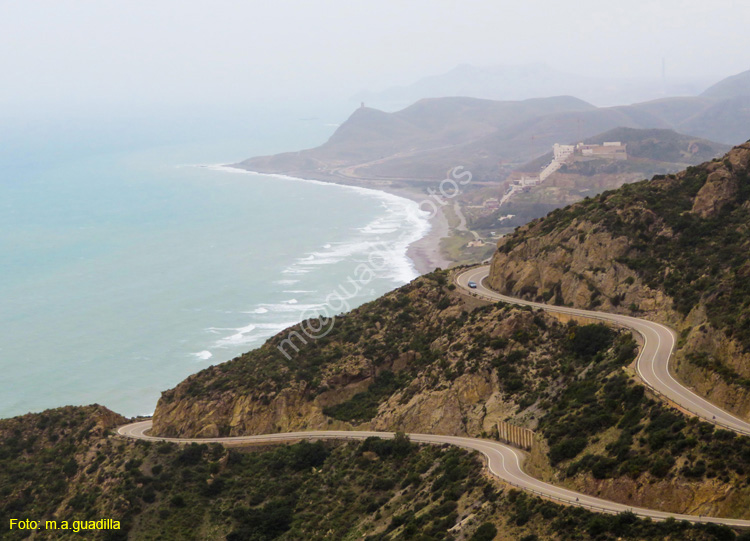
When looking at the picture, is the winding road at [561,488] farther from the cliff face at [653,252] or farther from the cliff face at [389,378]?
the cliff face at [389,378]

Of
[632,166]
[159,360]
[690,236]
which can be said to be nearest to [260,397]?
[690,236]

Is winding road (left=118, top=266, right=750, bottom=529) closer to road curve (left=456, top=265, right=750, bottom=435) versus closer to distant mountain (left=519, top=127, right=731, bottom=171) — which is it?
road curve (left=456, top=265, right=750, bottom=435)

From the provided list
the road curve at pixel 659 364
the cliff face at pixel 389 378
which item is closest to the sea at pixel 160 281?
the cliff face at pixel 389 378

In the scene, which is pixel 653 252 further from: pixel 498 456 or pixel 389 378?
pixel 498 456

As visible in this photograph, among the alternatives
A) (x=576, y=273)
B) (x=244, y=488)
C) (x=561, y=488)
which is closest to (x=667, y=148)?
(x=576, y=273)

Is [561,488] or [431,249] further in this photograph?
[431,249]

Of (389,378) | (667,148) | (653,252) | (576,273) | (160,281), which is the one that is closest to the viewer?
(653,252)

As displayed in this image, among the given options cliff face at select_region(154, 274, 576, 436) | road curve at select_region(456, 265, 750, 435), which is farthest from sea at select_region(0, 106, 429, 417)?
road curve at select_region(456, 265, 750, 435)
